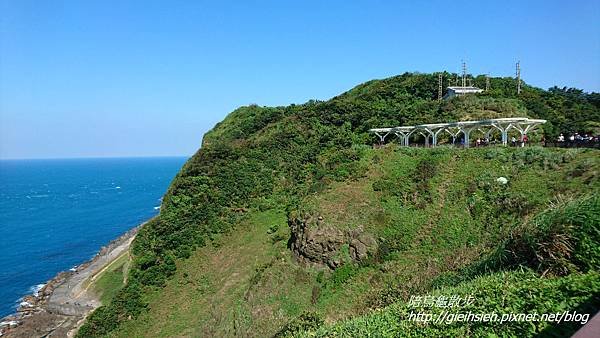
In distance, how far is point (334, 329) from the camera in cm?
944

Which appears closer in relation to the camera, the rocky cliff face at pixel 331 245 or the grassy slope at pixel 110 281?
the rocky cliff face at pixel 331 245

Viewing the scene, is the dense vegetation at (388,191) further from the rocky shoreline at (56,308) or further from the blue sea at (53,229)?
the blue sea at (53,229)

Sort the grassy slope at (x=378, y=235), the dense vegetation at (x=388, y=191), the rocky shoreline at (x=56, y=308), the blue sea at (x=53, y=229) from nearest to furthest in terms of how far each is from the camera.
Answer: the dense vegetation at (x=388, y=191), the grassy slope at (x=378, y=235), the rocky shoreline at (x=56, y=308), the blue sea at (x=53, y=229)

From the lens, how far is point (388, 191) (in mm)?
26141

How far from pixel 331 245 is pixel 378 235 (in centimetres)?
277

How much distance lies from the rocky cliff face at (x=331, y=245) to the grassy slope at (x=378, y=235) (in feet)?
1.85

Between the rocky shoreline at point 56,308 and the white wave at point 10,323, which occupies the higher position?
the rocky shoreline at point 56,308

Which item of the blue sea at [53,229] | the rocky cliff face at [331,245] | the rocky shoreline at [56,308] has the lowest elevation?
the rocky shoreline at [56,308]

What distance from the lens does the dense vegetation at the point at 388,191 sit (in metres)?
14.2

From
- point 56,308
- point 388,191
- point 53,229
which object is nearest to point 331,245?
point 388,191

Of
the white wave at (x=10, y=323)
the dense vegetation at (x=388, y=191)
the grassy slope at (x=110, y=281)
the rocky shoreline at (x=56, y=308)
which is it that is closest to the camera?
the dense vegetation at (x=388, y=191)

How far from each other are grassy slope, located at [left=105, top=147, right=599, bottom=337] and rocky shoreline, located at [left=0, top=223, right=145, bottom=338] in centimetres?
1202

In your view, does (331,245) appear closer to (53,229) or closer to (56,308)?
(56,308)

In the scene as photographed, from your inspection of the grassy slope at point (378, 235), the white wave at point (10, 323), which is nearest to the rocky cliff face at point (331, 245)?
the grassy slope at point (378, 235)
